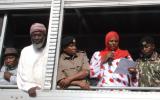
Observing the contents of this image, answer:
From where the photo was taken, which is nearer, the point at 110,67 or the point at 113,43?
the point at 110,67

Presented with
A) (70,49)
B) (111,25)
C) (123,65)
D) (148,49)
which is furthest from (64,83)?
(111,25)

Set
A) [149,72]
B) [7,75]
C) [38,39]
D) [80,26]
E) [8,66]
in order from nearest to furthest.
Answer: [149,72], [38,39], [7,75], [8,66], [80,26]

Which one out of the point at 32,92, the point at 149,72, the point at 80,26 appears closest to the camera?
the point at 32,92

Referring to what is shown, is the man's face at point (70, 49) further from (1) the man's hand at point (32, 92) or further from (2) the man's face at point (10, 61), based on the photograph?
(2) the man's face at point (10, 61)

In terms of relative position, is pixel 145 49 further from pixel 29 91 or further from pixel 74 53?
pixel 29 91

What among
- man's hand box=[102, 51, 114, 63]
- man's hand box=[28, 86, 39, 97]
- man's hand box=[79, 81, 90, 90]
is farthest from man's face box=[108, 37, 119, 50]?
man's hand box=[28, 86, 39, 97]

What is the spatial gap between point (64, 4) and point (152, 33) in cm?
232

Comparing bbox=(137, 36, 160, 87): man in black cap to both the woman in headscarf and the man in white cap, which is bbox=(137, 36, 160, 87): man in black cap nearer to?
the woman in headscarf

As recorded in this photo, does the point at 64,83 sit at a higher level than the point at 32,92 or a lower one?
higher

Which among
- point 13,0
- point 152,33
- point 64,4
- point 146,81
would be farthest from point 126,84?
point 152,33

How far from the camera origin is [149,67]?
5086mm

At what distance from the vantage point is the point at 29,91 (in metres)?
4.90

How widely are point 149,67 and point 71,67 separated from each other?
3.05 feet

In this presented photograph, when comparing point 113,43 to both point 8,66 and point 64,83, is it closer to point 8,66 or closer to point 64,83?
point 64,83
